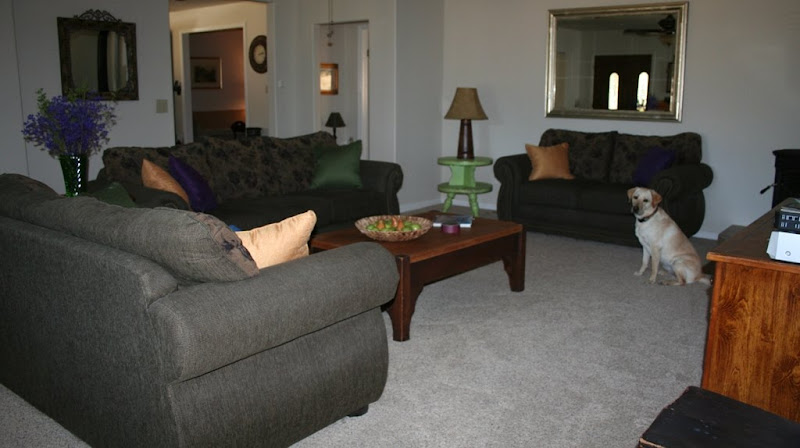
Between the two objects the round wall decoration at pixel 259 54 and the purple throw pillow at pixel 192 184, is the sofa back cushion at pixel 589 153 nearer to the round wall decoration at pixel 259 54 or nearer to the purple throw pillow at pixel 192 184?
the purple throw pillow at pixel 192 184

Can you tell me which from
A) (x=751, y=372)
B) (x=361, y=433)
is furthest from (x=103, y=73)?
(x=751, y=372)

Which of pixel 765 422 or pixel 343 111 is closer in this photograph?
pixel 765 422

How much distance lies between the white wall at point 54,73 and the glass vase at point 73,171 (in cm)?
232

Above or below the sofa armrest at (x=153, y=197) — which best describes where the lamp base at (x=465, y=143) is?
above

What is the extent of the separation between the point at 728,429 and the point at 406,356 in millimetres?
1782

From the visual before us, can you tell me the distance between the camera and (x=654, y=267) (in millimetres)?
4578

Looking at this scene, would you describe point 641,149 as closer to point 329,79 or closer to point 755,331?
point 329,79

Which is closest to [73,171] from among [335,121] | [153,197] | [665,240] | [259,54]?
[153,197]

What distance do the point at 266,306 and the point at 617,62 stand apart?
17.2ft

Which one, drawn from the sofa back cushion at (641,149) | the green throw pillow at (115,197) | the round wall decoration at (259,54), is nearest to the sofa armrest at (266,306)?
the green throw pillow at (115,197)

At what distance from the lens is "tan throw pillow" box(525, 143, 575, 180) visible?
6117 millimetres

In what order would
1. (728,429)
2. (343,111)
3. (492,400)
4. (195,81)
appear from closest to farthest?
(728,429) < (492,400) < (343,111) < (195,81)

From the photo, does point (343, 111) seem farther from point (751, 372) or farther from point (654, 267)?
point (751, 372)

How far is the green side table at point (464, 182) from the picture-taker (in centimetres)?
662
